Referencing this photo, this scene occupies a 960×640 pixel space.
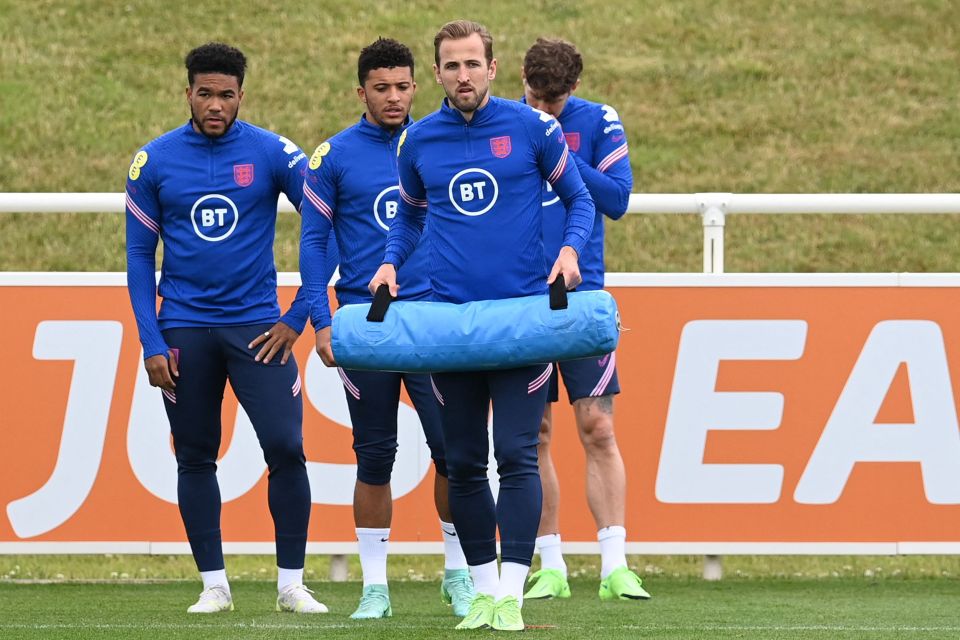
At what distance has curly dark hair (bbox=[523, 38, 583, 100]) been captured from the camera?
6469 mm

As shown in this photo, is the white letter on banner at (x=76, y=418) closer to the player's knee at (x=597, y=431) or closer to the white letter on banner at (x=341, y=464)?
the white letter on banner at (x=341, y=464)

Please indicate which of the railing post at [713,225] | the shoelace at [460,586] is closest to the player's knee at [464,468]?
the shoelace at [460,586]

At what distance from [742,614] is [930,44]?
18.6 m

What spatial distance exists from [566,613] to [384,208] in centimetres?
159

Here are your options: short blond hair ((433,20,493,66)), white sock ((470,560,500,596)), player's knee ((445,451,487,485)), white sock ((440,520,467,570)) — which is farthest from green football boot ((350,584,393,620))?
short blond hair ((433,20,493,66))

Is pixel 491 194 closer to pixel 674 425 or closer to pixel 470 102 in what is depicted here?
pixel 470 102

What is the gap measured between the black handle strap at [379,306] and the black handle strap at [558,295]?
0.52m

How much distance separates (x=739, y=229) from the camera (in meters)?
16.6

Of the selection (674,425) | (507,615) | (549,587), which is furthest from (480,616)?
(674,425)

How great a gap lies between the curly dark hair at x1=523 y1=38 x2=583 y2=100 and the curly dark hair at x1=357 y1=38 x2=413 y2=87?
0.84 metres

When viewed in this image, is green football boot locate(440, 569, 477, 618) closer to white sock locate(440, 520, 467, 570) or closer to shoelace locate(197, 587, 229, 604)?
white sock locate(440, 520, 467, 570)

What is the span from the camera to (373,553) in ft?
19.2

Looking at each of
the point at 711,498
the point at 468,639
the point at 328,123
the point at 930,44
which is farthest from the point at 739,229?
the point at 468,639

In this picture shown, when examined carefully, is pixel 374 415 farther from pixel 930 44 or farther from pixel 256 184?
pixel 930 44
